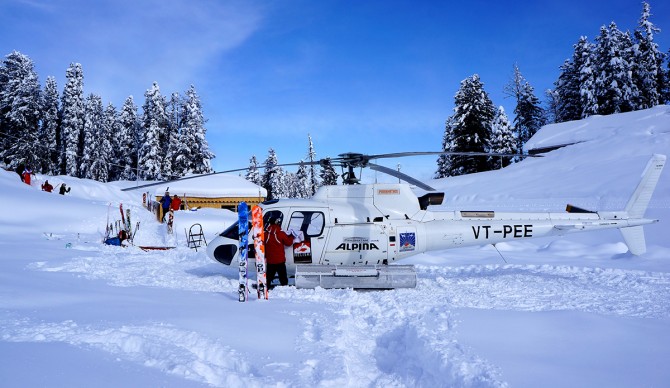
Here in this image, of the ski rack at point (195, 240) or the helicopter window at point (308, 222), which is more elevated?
the helicopter window at point (308, 222)

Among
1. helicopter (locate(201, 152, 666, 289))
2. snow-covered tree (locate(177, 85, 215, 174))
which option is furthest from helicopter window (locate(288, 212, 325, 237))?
snow-covered tree (locate(177, 85, 215, 174))

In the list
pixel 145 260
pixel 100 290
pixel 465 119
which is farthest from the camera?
pixel 465 119

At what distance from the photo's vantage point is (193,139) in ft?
167

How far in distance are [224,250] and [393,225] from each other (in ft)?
13.0

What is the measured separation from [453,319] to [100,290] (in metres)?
5.84

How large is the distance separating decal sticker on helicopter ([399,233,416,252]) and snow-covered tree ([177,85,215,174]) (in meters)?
45.1

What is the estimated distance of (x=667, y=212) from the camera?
1489 cm

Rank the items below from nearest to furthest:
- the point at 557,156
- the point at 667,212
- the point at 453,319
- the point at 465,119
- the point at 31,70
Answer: the point at 453,319
the point at 667,212
the point at 557,156
the point at 465,119
the point at 31,70

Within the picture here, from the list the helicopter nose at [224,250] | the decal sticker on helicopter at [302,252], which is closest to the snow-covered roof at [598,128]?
the decal sticker on helicopter at [302,252]

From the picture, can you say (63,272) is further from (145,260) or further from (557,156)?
(557,156)

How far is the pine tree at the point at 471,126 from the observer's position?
137 feet

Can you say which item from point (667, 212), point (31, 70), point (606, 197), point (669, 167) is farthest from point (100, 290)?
point (31, 70)

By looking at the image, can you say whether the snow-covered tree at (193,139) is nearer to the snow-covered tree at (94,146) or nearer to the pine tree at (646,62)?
the snow-covered tree at (94,146)

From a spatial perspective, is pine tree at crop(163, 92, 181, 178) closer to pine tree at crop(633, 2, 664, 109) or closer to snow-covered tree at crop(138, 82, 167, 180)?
snow-covered tree at crop(138, 82, 167, 180)
